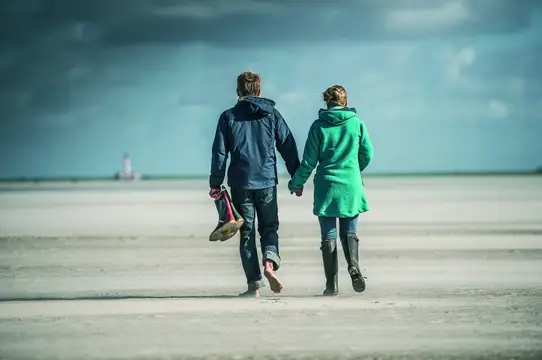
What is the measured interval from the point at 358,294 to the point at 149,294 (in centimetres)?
177

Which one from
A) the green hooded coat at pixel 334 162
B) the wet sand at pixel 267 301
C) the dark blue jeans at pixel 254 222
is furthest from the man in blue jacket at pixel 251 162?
the wet sand at pixel 267 301

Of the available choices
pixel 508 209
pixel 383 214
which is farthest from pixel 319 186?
pixel 508 209

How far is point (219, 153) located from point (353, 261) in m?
1.40

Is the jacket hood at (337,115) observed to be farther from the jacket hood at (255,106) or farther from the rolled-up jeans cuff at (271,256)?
the rolled-up jeans cuff at (271,256)

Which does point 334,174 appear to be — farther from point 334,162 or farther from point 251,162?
point 251,162

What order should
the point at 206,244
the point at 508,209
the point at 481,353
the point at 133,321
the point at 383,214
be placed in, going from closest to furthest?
1. the point at 481,353
2. the point at 133,321
3. the point at 206,244
4. the point at 383,214
5. the point at 508,209

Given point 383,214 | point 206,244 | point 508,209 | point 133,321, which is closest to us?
point 133,321

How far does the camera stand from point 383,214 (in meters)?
31.1

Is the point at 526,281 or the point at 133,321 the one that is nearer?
the point at 133,321

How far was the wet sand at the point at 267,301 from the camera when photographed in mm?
8219

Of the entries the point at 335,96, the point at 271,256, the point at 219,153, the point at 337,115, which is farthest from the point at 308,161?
the point at 271,256

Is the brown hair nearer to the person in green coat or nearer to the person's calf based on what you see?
the person in green coat

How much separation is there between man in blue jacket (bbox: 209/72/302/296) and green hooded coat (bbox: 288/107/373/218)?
0.70 ft

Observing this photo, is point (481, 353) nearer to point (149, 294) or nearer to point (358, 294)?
point (358, 294)
